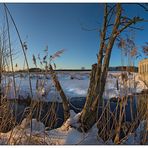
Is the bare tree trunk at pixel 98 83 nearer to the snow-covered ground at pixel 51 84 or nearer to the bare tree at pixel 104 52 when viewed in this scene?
the bare tree at pixel 104 52

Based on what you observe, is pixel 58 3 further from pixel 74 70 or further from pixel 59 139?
pixel 59 139

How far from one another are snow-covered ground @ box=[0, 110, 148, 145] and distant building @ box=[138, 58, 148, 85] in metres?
0.26

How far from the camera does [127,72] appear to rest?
4.36 feet

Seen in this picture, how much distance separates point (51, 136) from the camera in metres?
1.48

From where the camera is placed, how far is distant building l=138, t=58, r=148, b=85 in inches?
53.5

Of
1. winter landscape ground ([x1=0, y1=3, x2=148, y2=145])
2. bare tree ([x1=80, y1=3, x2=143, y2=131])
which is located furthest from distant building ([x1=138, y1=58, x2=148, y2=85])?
bare tree ([x1=80, y1=3, x2=143, y2=131])

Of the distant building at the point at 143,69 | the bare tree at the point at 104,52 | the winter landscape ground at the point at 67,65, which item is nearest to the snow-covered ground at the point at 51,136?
the winter landscape ground at the point at 67,65

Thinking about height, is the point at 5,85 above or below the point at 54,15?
below

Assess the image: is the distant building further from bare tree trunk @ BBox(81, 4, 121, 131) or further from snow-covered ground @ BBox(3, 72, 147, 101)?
bare tree trunk @ BBox(81, 4, 121, 131)

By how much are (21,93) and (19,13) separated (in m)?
0.44

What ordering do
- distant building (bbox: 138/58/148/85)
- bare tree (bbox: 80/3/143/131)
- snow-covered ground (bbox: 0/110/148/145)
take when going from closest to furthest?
snow-covered ground (bbox: 0/110/148/145)
distant building (bbox: 138/58/148/85)
bare tree (bbox: 80/3/143/131)

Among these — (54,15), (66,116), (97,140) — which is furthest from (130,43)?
(66,116)

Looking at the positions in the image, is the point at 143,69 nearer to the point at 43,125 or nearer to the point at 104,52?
the point at 104,52

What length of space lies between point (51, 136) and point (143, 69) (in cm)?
66
